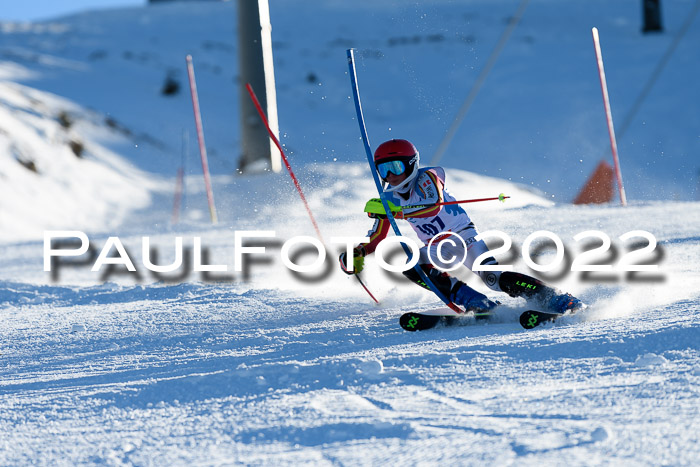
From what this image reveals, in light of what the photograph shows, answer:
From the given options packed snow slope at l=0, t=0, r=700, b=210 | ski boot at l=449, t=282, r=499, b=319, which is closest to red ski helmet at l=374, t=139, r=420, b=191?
ski boot at l=449, t=282, r=499, b=319

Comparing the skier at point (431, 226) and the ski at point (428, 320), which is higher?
the skier at point (431, 226)

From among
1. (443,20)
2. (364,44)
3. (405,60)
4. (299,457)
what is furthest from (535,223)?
(443,20)

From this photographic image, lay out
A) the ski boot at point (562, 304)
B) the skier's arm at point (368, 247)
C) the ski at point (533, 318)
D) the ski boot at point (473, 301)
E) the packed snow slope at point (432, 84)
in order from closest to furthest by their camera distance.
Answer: the ski at point (533, 318)
the ski boot at point (562, 304)
the ski boot at point (473, 301)
the skier's arm at point (368, 247)
the packed snow slope at point (432, 84)

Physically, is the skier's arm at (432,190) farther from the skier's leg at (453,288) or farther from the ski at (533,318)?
the ski at (533,318)

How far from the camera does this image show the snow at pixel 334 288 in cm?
266

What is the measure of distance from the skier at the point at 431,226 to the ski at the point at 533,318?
0.80ft

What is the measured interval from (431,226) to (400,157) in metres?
0.43

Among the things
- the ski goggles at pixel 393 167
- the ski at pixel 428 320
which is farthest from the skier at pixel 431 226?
the ski at pixel 428 320

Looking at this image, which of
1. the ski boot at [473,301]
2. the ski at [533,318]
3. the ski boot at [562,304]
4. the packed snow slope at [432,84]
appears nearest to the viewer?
the ski at [533,318]

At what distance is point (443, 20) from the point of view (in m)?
22.1

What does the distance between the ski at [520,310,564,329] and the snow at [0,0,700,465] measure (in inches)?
2.3

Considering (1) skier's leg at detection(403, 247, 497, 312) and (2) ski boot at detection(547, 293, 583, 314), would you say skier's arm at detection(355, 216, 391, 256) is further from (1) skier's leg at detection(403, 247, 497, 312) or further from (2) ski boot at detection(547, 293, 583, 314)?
(2) ski boot at detection(547, 293, 583, 314)

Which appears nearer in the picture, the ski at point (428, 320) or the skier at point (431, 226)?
the ski at point (428, 320)

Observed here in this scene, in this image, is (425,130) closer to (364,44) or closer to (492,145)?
(492,145)
